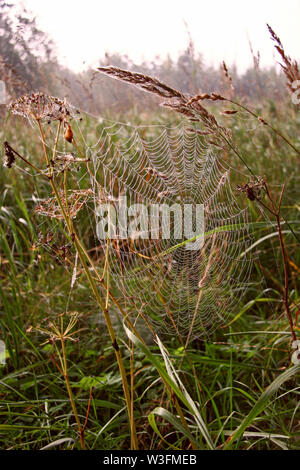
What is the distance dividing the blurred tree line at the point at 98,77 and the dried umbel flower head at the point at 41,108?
1.26 metres

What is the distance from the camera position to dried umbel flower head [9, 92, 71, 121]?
1079 mm

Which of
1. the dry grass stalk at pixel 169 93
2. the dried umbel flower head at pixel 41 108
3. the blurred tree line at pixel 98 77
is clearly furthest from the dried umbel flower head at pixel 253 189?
the blurred tree line at pixel 98 77

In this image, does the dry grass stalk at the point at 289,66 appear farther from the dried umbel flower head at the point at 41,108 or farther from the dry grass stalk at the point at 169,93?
the dried umbel flower head at the point at 41,108

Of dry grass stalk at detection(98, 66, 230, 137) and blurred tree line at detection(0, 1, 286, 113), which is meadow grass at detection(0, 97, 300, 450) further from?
blurred tree line at detection(0, 1, 286, 113)

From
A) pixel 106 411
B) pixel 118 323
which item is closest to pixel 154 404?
pixel 106 411

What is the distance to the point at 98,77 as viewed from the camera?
3.12 metres

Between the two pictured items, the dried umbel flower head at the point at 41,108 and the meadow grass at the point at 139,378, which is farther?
the meadow grass at the point at 139,378

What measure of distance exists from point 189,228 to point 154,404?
818mm

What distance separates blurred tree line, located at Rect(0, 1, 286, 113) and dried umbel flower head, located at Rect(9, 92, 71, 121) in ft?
4.12

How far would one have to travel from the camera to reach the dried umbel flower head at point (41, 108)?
Result: 1.08m

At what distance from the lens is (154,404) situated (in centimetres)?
176

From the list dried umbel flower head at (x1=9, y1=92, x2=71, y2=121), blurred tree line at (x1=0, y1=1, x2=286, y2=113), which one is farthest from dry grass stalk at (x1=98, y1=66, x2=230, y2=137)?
blurred tree line at (x1=0, y1=1, x2=286, y2=113)

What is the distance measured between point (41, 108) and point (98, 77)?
2172 millimetres

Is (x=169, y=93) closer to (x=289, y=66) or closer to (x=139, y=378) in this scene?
(x=289, y=66)
